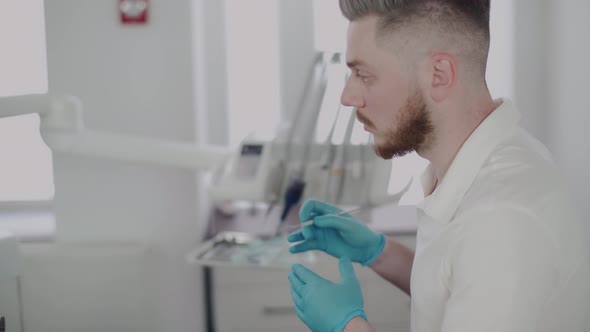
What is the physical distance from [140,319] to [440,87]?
4.74 feet

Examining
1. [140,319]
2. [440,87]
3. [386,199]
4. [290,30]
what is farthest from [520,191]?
[290,30]

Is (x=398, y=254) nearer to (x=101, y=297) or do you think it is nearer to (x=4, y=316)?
(x=4, y=316)

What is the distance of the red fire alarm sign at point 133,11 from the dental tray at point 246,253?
0.83 m

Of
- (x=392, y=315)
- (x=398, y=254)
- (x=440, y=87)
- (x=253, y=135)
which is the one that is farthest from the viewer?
(x=392, y=315)

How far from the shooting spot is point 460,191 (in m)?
1.05

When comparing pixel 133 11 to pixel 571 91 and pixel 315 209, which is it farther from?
pixel 571 91

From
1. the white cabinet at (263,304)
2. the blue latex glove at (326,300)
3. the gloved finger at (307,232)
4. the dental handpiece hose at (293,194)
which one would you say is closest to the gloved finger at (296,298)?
the blue latex glove at (326,300)

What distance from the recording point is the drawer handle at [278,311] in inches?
88.7

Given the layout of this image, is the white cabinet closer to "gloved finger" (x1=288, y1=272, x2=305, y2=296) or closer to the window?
the window

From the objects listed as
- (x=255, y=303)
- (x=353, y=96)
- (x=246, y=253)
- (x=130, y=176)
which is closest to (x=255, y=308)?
(x=255, y=303)

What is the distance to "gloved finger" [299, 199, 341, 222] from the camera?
1431 millimetres

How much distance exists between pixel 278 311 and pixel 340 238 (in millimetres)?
904

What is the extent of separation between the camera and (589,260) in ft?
3.37

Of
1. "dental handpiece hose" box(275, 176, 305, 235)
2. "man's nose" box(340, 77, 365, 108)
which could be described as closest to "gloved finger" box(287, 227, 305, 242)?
"dental handpiece hose" box(275, 176, 305, 235)
